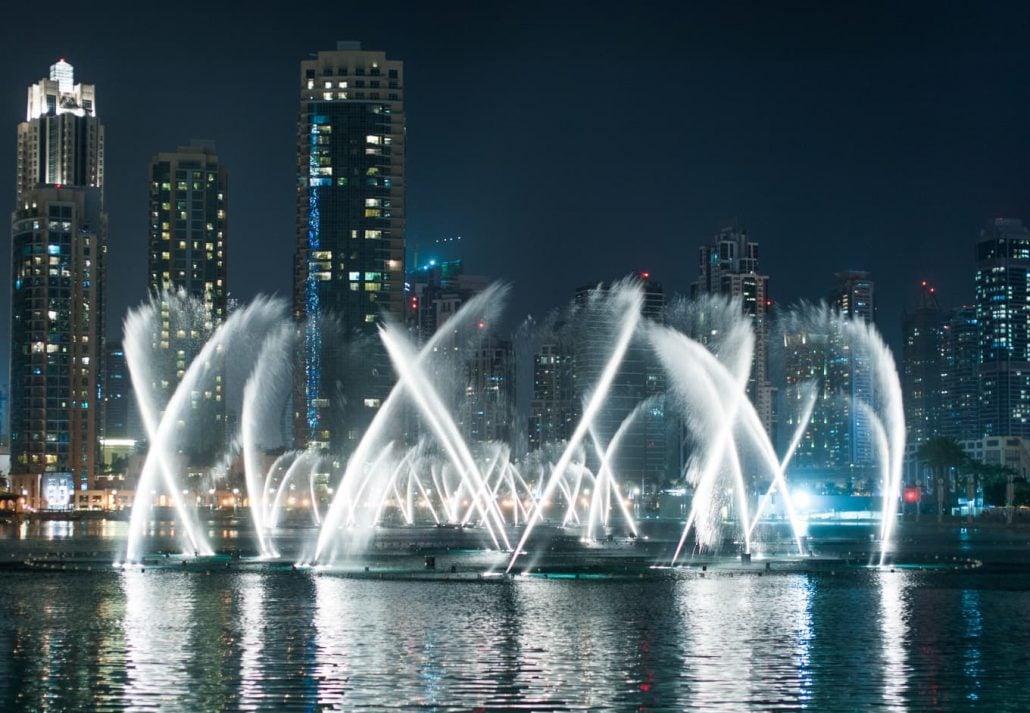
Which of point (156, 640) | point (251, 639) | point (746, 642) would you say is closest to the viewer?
point (746, 642)

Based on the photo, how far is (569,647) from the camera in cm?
3903

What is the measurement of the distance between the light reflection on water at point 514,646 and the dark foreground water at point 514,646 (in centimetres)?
9

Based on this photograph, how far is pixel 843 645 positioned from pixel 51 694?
19.6m

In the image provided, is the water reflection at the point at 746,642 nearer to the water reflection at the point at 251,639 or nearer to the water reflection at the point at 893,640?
the water reflection at the point at 893,640

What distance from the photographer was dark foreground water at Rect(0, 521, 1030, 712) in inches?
1210

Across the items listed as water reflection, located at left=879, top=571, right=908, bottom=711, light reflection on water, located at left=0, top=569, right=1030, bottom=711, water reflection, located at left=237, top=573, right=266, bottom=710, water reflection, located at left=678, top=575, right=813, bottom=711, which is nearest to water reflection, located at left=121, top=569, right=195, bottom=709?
light reflection on water, located at left=0, top=569, right=1030, bottom=711

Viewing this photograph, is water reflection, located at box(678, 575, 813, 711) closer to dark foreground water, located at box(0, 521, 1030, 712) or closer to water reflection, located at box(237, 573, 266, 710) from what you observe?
dark foreground water, located at box(0, 521, 1030, 712)

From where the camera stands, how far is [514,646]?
129ft

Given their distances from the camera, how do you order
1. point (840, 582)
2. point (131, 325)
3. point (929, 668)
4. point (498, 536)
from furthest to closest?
point (498, 536), point (131, 325), point (840, 582), point (929, 668)

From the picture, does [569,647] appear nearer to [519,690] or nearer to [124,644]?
A: [519,690]

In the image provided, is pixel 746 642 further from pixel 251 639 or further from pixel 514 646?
pixel 251 639

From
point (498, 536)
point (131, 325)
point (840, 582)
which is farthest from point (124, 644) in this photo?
point (498, 536)

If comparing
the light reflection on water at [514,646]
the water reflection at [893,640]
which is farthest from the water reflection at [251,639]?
the water reflection at [893,640]

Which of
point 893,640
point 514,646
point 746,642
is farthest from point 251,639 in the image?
point 893,640
